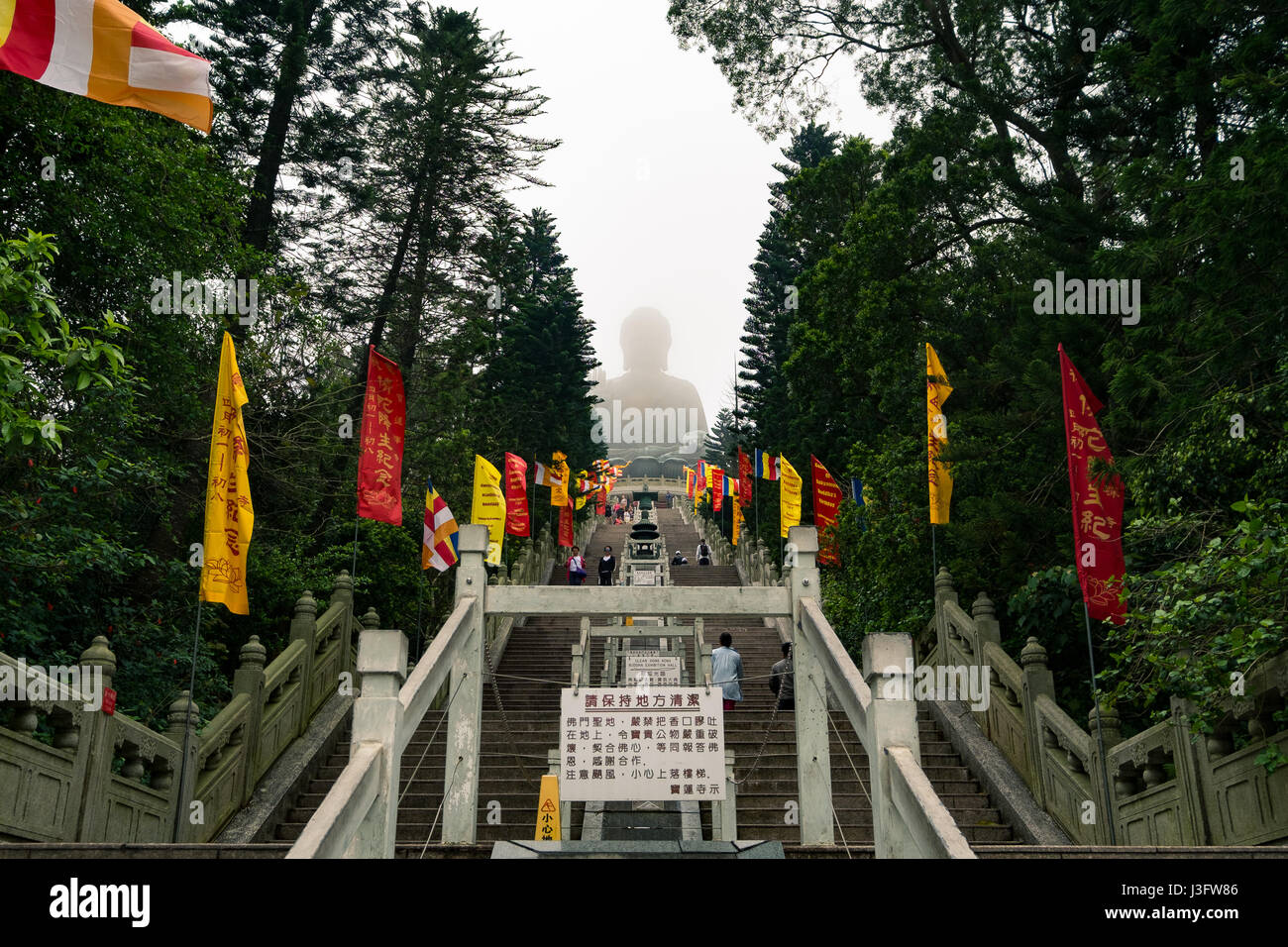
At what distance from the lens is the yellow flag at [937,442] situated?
1386cm

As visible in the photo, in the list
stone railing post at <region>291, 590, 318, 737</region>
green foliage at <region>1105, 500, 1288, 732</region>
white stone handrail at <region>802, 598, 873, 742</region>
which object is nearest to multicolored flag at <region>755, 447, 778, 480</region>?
stone railing post at <region>291, 590, 318, 737</region>

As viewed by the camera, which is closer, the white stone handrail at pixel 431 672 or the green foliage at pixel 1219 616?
the white stone handrail at pixel 431 672

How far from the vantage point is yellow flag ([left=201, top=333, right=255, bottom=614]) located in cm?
911

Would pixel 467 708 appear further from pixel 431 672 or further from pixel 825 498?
pixel 825 498

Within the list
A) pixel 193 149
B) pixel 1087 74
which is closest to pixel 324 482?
pixel 193 149

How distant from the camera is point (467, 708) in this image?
8.63m

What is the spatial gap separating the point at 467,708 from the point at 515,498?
1464cm

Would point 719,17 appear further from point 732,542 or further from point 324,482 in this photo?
point 732,542

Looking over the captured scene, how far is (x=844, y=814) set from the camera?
34.2ft

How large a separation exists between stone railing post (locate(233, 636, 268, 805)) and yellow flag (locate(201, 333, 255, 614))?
1.84 m

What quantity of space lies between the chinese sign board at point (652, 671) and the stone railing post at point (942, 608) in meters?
4.12

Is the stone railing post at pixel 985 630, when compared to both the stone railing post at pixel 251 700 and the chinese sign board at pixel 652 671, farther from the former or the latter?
the stone railing post at pixel 251 700

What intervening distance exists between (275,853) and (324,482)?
11.1m

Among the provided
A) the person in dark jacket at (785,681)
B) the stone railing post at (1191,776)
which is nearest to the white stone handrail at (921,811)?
the stone railing post at (1191,776)
